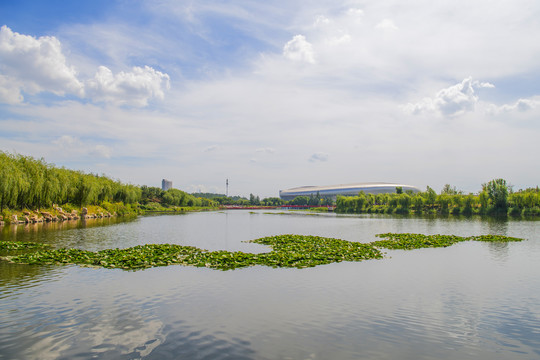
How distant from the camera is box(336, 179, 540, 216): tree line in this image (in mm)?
62969

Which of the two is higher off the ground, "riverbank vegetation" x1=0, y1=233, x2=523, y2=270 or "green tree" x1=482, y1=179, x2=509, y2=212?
"green tree" x1=482, y1=179, x2=509, y2=212

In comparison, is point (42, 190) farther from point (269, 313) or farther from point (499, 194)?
point (499, 194)

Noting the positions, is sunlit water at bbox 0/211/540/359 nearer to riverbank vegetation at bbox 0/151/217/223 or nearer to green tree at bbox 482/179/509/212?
riverbank vegetation at bbox 0/151/217/223

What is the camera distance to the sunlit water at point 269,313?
6973 mm

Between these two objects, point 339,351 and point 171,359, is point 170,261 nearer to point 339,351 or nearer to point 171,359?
point 171,359

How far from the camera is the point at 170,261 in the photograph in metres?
15.7

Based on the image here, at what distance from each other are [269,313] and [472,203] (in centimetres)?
7666

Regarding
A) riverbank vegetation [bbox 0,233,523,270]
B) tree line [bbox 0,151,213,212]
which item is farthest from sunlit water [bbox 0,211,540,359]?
tree line [bbox 0,151,213,212]

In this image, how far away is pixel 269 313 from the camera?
9180 mm

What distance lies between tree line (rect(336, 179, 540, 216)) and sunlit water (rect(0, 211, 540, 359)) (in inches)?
2363

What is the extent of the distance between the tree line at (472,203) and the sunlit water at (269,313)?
197 ft

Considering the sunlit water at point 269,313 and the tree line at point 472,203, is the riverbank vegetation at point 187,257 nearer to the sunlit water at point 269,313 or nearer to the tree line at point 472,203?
the sunlit water at point 269,313

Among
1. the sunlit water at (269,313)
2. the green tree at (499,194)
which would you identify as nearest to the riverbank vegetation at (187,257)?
the sunlit water at (269,313)

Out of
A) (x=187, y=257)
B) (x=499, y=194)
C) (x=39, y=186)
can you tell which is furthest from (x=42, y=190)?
(x=499, y=194)
